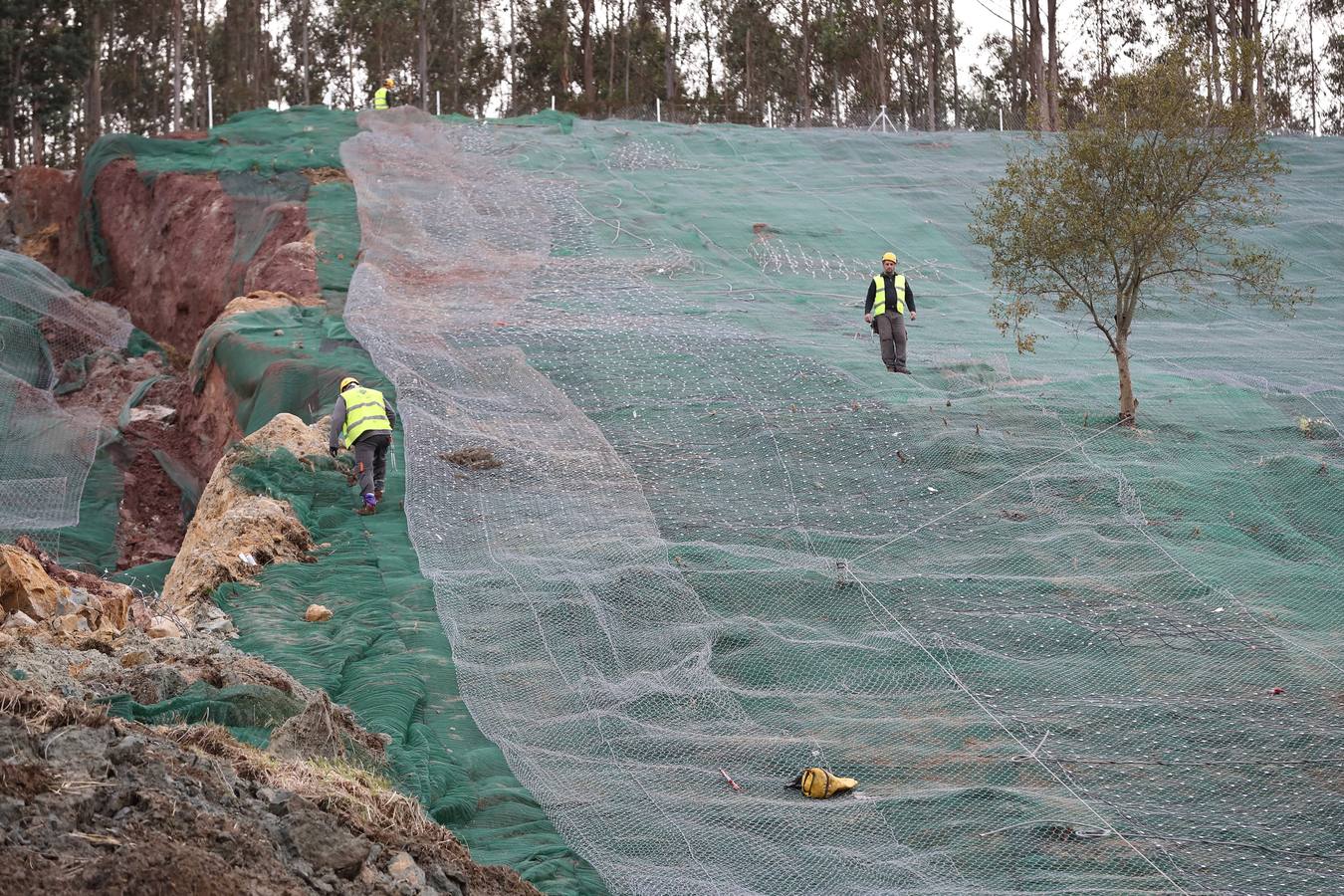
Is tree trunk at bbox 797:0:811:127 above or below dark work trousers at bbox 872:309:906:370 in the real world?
above

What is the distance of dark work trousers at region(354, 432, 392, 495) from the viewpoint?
31.2ft

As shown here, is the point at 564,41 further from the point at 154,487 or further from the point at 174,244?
the point at 154,487

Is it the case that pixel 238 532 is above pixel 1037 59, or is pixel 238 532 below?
below

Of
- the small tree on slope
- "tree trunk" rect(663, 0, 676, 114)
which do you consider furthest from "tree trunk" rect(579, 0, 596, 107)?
the small tree on slope

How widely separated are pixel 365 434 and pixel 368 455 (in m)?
0.18

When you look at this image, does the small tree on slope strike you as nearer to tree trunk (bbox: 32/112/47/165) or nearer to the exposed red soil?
the exposed red soil

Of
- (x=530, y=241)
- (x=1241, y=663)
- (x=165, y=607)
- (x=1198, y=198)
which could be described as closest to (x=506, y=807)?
(x=165, y=607)

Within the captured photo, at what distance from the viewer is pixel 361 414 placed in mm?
9570

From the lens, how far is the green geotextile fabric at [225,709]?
17.3ft

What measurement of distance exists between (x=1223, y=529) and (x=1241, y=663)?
220cm

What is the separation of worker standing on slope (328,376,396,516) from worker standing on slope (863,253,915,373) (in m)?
4.46

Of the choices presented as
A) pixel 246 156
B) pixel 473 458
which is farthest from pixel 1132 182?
pixel 246 156

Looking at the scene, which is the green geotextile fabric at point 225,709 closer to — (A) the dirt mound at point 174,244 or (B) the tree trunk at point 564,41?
(A) the dirt mound at point 174,244

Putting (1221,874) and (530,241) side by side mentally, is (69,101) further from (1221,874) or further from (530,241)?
(1221,874)
